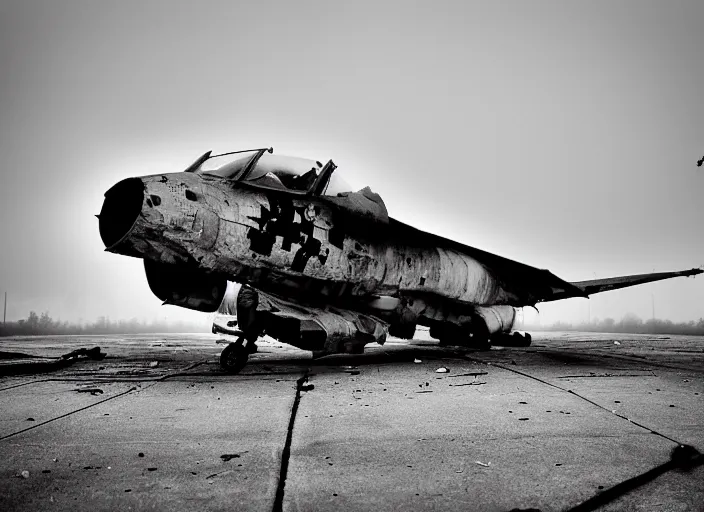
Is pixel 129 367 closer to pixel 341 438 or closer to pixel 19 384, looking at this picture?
pixel 19 384

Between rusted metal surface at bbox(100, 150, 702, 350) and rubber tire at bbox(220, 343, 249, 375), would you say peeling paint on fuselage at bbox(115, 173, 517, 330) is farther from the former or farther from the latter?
rubber tire at bbox(220, 343, 249, 375)

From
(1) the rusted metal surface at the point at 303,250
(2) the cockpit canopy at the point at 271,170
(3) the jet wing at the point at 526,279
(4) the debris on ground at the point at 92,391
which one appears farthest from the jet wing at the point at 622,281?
(4) the debris on ground at the point at 92,391

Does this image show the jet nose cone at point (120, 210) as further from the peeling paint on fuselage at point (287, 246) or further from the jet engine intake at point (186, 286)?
the jet engine intake at point (186, 286)

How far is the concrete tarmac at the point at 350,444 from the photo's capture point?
163cm

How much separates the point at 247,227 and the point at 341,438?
3.10 m

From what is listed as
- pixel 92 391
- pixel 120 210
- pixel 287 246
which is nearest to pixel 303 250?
pixel 287 246

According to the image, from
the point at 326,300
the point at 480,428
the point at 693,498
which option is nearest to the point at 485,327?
the point at 326,300

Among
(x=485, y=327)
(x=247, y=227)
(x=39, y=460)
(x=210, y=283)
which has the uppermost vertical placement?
(x=247, y=227)

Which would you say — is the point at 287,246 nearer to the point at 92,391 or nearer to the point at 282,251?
the point at 282,251

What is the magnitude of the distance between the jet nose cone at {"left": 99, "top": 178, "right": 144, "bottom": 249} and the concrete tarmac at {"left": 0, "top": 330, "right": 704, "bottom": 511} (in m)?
1.46

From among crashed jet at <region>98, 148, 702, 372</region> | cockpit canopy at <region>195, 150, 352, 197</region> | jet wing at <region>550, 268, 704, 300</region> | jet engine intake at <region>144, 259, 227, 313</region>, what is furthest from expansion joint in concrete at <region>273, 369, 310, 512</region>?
jet wing at <region>550, 268, 704, 300</region>

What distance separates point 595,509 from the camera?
1521 millimetres

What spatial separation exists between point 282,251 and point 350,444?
3.24m

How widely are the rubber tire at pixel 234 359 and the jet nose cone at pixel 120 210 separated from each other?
169 centimetres
